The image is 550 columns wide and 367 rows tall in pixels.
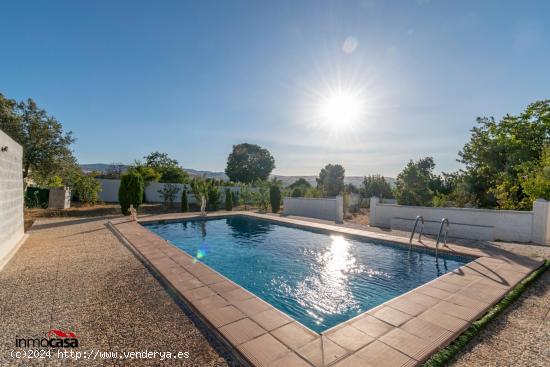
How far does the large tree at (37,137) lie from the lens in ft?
44.3

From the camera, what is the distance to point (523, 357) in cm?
252

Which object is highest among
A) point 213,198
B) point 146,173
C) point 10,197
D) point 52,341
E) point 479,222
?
point 146,173

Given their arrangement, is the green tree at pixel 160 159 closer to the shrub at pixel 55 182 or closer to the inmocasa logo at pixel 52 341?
the shrub at pixel 55 182

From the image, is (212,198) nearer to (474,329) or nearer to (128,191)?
(128,191)

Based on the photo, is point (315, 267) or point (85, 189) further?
point (85, 189)

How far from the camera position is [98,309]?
3.49 metres

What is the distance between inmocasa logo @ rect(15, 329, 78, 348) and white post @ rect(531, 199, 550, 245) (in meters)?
11.3

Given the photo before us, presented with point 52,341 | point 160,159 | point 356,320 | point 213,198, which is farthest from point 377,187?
point 160,159

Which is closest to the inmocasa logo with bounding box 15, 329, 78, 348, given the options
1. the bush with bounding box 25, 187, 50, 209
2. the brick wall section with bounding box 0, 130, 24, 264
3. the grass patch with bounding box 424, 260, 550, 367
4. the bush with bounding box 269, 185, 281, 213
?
the grass patch with bounding box 424, 260, 550, 367

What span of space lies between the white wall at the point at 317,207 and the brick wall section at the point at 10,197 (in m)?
11.9

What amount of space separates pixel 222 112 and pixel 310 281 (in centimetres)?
1174

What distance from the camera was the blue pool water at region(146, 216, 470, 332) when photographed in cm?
450

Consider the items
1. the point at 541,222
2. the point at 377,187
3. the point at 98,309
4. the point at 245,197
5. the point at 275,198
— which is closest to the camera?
the point at 98,309

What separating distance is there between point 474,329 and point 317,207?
37.9ft
